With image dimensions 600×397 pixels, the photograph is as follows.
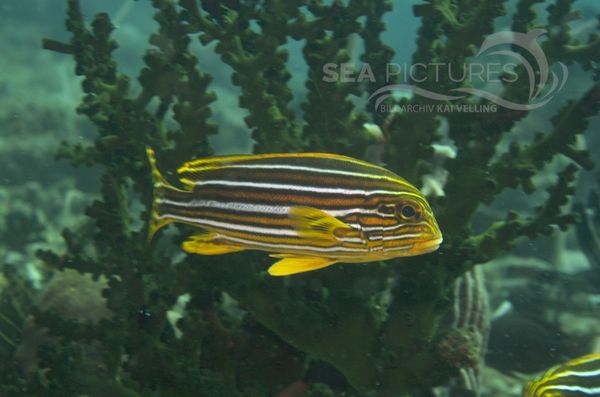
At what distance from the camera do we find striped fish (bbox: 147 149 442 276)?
2436 millimetres

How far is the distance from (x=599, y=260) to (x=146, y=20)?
37.5m

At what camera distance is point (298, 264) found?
2494 mm

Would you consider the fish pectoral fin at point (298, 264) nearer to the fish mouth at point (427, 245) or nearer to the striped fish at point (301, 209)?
the striped fish at point (301, 209)

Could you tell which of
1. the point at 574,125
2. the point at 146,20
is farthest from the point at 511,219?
the point at 146,20

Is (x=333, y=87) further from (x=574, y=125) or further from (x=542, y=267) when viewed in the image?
(x=542, y=267)

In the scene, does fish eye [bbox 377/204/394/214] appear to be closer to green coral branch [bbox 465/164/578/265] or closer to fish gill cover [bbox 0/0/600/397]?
fish gill cover [bbox 0/0/600/397]

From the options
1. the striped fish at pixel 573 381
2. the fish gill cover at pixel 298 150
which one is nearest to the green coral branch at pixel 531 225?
the fish gill cover at pixel 298 150

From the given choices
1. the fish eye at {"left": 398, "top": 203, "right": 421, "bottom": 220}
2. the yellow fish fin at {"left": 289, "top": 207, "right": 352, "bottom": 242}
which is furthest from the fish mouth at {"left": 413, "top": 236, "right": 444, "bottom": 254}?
the yellow fish fin at {"left": 289, "top": 207, "right": 352, "bottom": 242}

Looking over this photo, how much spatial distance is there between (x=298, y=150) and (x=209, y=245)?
1.23 meters

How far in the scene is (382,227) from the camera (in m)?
2.45

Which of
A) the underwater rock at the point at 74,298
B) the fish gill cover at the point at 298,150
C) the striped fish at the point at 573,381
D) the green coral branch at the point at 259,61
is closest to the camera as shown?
the striped fish at the point at 573,381

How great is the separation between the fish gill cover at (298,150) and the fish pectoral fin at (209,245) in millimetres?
690

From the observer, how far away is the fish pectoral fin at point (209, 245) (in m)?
2.64

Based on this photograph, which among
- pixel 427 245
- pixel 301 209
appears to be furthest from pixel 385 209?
pixel 301 209
